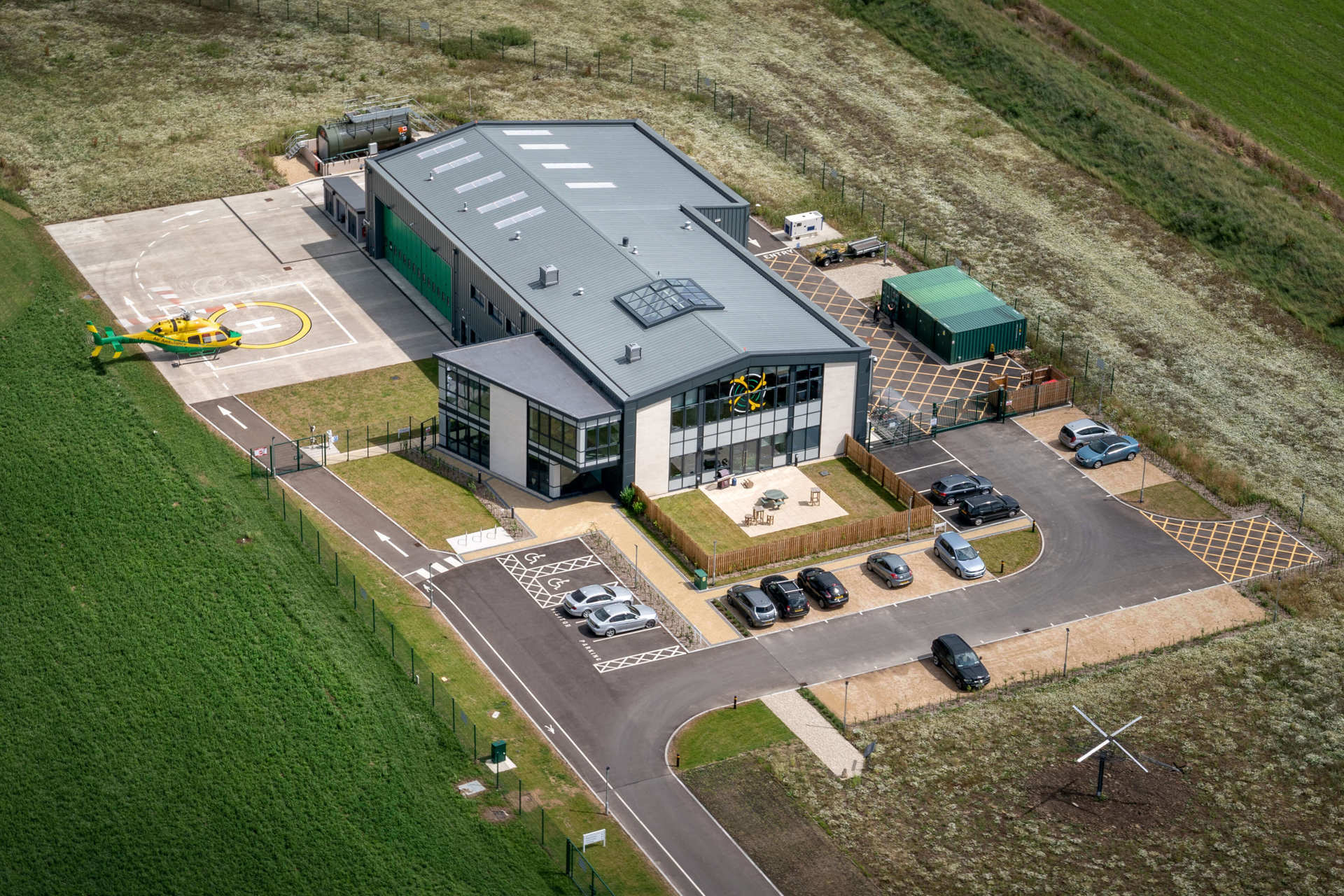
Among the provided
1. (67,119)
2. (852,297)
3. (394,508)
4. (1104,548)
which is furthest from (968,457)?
(67,119)

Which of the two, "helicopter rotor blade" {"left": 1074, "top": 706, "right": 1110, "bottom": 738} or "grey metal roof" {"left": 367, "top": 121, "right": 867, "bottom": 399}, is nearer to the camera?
"helicopter rotor blade" {"left": 1074, "top": 706, "right": 1110, "bottom": 738}

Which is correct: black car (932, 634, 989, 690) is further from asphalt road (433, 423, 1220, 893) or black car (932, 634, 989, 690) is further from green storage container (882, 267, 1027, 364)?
green storage container (882, 267, 1027, 364)

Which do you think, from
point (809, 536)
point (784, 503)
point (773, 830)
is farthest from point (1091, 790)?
point (784, 503)

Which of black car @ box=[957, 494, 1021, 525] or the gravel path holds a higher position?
black car @ box=[957, 494, 1021, 525]

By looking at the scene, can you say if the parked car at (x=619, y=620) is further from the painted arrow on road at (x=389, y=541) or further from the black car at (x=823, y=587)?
the painted arrow on road at (x=389, y=541)

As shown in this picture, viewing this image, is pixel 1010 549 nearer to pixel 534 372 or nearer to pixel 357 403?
pixel 534 372

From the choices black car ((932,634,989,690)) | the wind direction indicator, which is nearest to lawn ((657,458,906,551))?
black car ((932,634,989,690))
